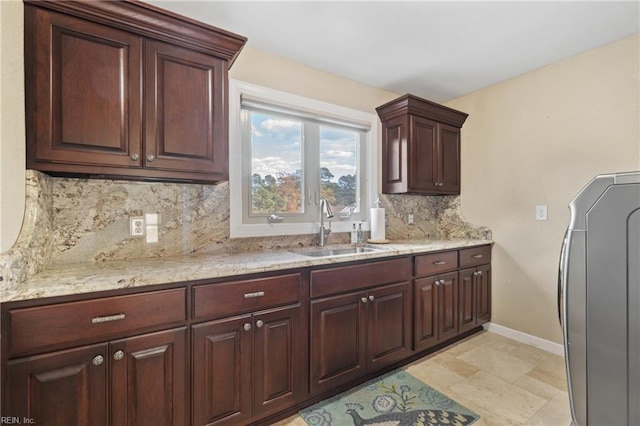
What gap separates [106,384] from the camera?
Answer: 1.18 meters

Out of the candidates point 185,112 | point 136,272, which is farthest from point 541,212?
point 136,272

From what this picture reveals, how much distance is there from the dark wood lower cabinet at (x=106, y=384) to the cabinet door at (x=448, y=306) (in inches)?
79.4

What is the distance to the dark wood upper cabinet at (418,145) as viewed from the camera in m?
2.76

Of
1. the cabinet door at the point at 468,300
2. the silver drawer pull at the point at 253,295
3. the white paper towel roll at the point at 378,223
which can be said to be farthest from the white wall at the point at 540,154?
the silver drawer pull at the point at 253,295

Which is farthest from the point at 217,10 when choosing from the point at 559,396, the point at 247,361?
the point at 559,396

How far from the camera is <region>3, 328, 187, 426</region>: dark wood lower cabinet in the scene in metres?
1.06

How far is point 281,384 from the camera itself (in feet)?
5.33

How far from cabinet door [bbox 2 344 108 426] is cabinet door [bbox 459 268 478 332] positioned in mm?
2650

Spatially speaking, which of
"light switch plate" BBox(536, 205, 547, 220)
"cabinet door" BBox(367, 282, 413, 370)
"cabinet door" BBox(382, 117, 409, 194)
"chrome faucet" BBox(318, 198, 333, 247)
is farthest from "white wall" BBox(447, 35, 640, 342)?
"chrome faucet" BBox(318, 198, 333, 247)

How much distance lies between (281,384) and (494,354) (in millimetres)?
1919

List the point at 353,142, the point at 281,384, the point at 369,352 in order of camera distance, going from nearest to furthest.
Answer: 1. the point at 281,384
2. the point at 369,352
3. the point at 353,142

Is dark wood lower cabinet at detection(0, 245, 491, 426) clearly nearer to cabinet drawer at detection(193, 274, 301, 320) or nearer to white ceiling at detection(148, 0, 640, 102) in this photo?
cabinet drawer at detection(193, 274, 301, 320)

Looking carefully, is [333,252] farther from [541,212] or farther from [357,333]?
[541,212]

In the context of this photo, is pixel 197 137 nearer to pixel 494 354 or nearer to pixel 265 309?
pixel 265 309
